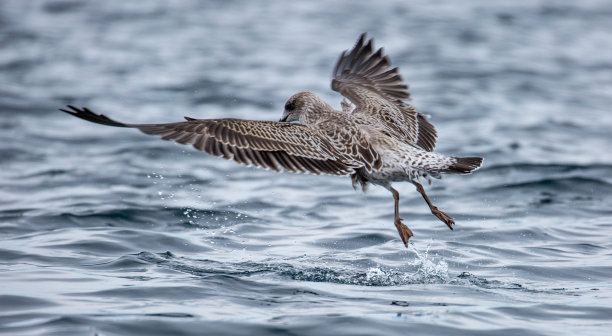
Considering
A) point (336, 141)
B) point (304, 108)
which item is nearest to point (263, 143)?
point (336, 141)

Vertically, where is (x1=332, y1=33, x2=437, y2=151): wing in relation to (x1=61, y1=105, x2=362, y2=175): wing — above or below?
above

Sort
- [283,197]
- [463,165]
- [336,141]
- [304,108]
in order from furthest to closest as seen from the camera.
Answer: [283,197], [304,108], [336,141], [463,165]

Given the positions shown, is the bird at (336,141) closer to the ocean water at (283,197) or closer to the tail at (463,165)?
the tail at (463,165)

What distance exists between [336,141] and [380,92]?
156 cm

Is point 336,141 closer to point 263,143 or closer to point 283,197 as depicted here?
point 263,143

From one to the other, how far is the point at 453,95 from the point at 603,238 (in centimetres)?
778

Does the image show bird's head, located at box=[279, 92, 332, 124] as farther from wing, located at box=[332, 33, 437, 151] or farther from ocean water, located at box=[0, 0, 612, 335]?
ocean water, located at box=[0, 0, 612, 335]

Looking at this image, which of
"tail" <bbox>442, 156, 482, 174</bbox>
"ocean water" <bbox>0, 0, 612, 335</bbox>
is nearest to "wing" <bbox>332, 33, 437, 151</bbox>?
"tail" <bbox>442, 156, 482, 174</bbox>

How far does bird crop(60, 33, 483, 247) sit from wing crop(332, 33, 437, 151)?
0.04 ft

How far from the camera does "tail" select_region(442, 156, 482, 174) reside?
→ 6.40 meters

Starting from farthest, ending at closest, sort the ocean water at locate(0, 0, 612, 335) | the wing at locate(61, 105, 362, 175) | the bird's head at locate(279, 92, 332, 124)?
the bird's head at locate(279, 92, 332, 124), the wing at locate(61, 105, 362, 175), the ocean water at locate(0, 0, 612, 335)

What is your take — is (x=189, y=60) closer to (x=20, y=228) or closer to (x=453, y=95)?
(x=453, y=95)

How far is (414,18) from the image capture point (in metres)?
22.6

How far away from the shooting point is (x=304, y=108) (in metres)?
7.71
